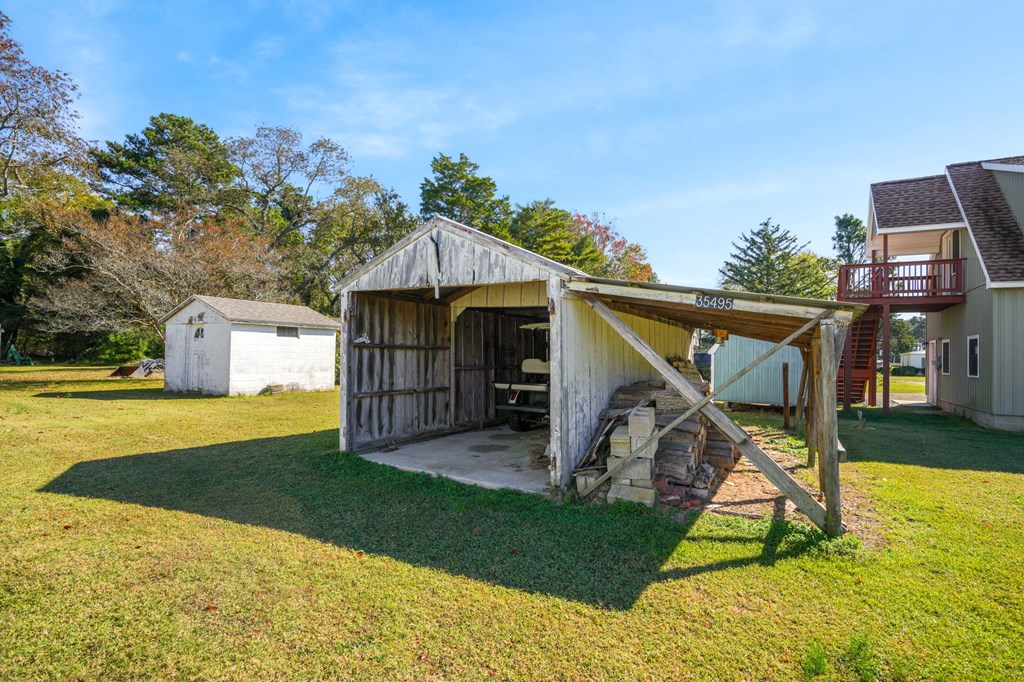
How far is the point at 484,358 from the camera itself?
1097 centimetres

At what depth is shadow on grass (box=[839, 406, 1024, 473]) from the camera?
7.83 meters

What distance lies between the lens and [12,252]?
3048 centimetres

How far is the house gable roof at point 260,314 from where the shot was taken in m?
16.8

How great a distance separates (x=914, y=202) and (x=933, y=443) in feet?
30.1

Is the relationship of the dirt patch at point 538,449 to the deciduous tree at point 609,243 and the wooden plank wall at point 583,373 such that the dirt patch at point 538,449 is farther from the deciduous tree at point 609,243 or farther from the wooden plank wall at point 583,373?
the deciduous tree at point 609,243

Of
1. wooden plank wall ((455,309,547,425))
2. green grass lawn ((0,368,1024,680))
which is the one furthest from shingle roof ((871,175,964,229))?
wooden plank wall ((455,309,547,425))

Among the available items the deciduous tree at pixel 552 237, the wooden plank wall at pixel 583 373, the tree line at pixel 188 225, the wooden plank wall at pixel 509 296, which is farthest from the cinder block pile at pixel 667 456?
the deciduous tree at pixel 552 237

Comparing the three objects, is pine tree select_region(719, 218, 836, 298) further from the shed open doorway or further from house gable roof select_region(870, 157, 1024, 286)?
the shed open doorway

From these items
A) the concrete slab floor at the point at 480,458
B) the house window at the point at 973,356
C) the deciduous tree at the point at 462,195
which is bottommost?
the concrete slab floor at the point at 480,458

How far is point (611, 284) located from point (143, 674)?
16.8 feet

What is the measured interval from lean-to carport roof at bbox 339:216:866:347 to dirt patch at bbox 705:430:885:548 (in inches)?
82.6

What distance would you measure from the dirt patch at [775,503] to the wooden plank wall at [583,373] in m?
1.77

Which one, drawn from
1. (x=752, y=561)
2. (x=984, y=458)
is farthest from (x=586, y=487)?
(x=984, y=458)

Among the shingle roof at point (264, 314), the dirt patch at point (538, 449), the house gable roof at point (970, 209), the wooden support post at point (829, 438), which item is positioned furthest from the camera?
the shingle roof at point (264, 314)
